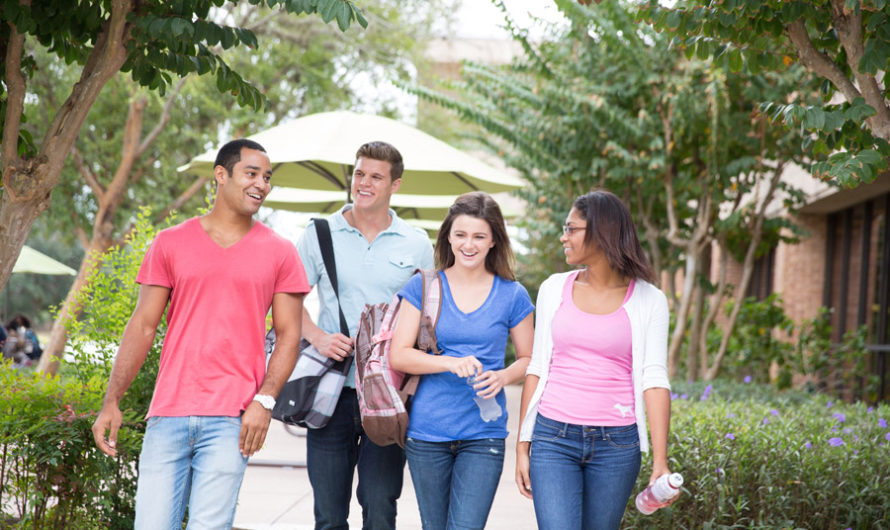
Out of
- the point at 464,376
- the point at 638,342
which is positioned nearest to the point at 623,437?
the point at 638,342

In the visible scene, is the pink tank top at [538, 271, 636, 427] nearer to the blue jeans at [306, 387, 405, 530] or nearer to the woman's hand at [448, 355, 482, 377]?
the woman's hand at [448, 355, 482, 377]

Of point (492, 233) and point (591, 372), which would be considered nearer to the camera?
point (591, 372)

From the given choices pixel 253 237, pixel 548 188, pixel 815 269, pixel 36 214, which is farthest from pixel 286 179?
pixel 815 269

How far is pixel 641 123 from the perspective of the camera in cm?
978

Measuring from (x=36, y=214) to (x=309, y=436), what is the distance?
1551 mm

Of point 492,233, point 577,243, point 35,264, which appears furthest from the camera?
point 35,264

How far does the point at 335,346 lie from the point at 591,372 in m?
1.10

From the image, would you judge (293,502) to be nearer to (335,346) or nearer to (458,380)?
(335,346)

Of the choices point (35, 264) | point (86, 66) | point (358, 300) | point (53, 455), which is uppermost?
point (86, 66)

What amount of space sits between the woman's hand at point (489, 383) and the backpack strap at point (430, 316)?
25 cm

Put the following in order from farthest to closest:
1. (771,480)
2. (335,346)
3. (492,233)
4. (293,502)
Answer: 1. (293,502)
2. (771,480)
3. (335,346)
4. (492,233)

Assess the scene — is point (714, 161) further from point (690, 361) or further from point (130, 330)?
point (130, 330)

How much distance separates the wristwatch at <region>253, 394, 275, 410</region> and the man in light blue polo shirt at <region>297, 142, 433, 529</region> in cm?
56

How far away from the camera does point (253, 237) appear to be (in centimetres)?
351
